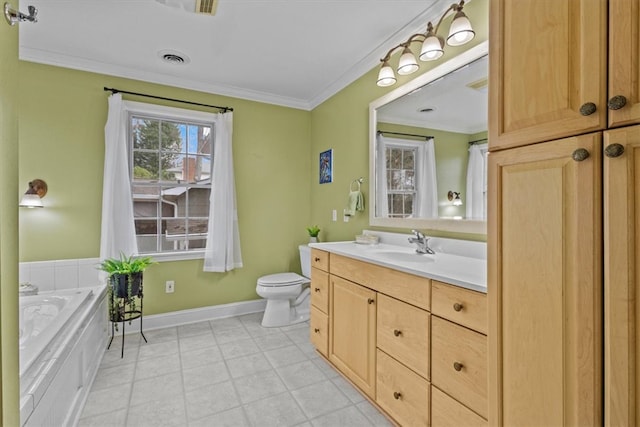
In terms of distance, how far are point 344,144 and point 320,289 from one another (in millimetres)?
1438

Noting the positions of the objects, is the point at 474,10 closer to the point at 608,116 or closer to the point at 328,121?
the point at 608,116

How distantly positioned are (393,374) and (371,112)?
1.94m

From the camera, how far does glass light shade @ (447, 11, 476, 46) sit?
1654 millimetres

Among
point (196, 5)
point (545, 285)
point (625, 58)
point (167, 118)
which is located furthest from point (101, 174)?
point (625, 58)

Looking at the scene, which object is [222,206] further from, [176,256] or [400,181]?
[400,181]

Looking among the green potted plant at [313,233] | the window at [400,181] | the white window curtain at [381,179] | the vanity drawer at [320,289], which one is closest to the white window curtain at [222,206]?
the green potted plant at [313,233]

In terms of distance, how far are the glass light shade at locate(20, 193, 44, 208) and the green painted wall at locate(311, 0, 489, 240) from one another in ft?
8.08

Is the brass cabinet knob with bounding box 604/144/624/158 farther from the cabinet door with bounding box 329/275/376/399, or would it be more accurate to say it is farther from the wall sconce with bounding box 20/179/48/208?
the wall sconce with bounding box 20/179/48/208

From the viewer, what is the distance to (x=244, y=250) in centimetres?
343

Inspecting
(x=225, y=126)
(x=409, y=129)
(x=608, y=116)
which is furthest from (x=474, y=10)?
(x=225, y=126)

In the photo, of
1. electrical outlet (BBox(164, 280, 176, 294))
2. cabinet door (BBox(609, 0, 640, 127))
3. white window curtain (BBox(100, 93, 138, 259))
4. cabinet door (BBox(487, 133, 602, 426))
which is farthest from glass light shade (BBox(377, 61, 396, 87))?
electrical outlet (BBox(164, 280, 176, 294))

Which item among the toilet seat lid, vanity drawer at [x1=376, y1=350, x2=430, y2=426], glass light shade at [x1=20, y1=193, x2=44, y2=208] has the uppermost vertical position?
glass light shade at [x1=20, y1=193, x2=44, y2=208]

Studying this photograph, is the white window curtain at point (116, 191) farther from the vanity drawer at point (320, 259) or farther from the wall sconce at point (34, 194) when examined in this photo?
the vanity drawer at point (320, 259)

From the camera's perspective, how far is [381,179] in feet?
8.30
